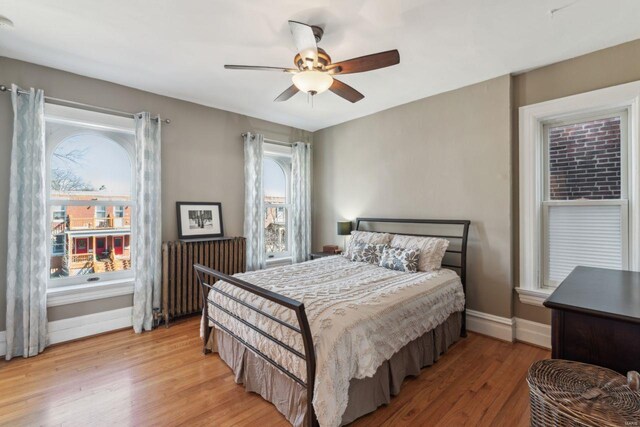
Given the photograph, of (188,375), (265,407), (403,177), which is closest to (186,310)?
(188,375)

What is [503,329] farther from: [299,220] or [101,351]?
[101,351]

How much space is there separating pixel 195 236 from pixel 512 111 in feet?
12.8

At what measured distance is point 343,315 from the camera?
186 cm

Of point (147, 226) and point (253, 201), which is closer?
point (147, 226)

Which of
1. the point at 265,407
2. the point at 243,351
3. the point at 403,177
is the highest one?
the point at 403,177

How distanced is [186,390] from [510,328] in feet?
9.94

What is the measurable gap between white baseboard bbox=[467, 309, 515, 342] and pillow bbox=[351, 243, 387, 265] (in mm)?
1152

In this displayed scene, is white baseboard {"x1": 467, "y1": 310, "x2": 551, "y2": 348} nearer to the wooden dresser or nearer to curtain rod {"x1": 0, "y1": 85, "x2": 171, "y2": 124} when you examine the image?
the wooden dresser

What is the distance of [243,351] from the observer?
228 cm

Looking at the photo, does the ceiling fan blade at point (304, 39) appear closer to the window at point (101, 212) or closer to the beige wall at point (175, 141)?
the beige wall at point (175, 141)

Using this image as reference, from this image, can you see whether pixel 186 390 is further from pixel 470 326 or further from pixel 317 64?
pixel 470 326

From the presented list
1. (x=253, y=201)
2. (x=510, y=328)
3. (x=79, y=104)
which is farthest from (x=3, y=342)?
(x=510, y=328)

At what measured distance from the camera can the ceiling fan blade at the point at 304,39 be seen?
188cm

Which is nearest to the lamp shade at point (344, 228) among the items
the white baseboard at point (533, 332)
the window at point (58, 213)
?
the white baseboard at point (533, 332)
